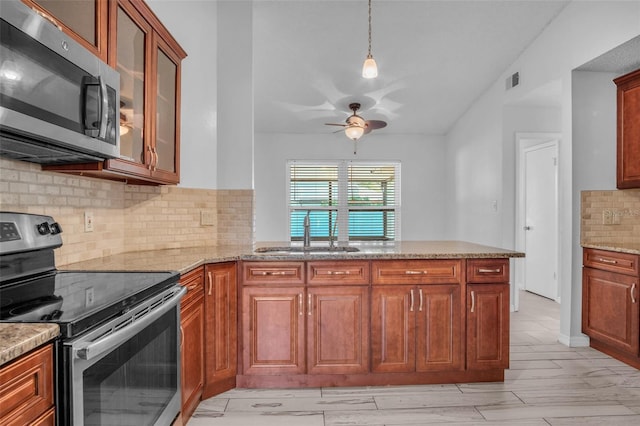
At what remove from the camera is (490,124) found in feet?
15.8

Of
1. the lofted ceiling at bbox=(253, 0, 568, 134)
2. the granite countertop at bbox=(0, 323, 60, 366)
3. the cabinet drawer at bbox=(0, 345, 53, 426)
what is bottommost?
the cabinet drawer at bbox=(0, 345, 53, 426)

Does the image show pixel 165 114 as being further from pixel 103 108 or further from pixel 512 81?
pixel 512 81

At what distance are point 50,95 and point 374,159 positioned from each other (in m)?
5.50

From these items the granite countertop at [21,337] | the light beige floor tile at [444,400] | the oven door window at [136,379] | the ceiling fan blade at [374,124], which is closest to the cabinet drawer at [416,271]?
the light beige floor tile at [444,400]

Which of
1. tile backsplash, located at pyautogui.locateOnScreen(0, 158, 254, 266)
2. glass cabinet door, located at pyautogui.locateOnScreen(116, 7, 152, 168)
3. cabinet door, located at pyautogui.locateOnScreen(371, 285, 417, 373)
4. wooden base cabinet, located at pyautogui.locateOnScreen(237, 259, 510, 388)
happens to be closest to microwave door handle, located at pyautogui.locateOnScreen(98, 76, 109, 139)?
glass cabinet door, located at pyautogui.locateOnScreen(116, 7, 152, 168)

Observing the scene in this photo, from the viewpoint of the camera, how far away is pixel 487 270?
2529 mm

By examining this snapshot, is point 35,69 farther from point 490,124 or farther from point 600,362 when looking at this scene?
point 490,124

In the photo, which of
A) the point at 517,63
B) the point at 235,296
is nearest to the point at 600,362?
the point at 235,296

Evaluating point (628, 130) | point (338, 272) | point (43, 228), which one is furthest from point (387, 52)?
point (43, 228)

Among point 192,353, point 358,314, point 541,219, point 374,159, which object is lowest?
point 192,353

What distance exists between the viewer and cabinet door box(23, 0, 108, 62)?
142 centimetres

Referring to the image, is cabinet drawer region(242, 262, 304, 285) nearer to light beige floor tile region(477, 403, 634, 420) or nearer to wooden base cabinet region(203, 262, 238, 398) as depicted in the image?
wooden base cabinet region(203, 262, 238, 398)

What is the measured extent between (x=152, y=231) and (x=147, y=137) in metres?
0.82

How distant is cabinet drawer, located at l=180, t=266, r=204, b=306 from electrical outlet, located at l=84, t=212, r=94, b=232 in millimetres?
621
